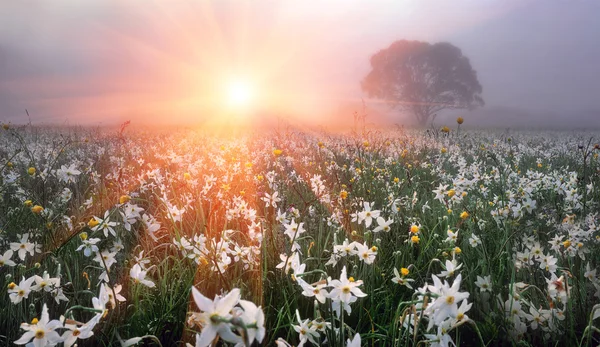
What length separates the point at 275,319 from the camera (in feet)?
7.61

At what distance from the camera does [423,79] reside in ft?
188

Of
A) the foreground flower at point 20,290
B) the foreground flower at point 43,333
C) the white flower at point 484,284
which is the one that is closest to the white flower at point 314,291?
the foreground flower at point 43,333

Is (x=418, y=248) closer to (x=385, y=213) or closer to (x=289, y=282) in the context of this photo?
(x=385, y=213)

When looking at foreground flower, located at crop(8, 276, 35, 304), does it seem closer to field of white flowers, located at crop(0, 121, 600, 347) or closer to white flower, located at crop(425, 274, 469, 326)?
field of white flowers, located at crop(0, 121, 600, 347)

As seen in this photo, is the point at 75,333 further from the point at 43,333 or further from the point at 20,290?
the point at 20,290

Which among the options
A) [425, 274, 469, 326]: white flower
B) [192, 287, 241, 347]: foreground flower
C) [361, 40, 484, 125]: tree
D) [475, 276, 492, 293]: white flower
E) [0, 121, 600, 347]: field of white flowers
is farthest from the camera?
[361, 40, 484, 125]: tree

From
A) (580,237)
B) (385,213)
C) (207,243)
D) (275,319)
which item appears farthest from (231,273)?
(580,237)

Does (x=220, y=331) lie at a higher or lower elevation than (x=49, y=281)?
higher

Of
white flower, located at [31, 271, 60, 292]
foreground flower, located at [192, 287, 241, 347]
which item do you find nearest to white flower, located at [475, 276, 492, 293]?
foreground flower, located at [192, 287, 241, 347]

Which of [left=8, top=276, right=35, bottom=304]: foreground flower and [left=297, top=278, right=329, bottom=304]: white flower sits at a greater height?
[left=297, top=278, right=329, bottom=304]: white flower

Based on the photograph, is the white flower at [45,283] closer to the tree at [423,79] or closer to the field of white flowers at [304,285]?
the field of white flowers at [304,285]

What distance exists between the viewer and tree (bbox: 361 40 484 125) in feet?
186

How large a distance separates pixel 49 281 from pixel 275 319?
47.3 inches

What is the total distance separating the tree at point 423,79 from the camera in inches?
2238
